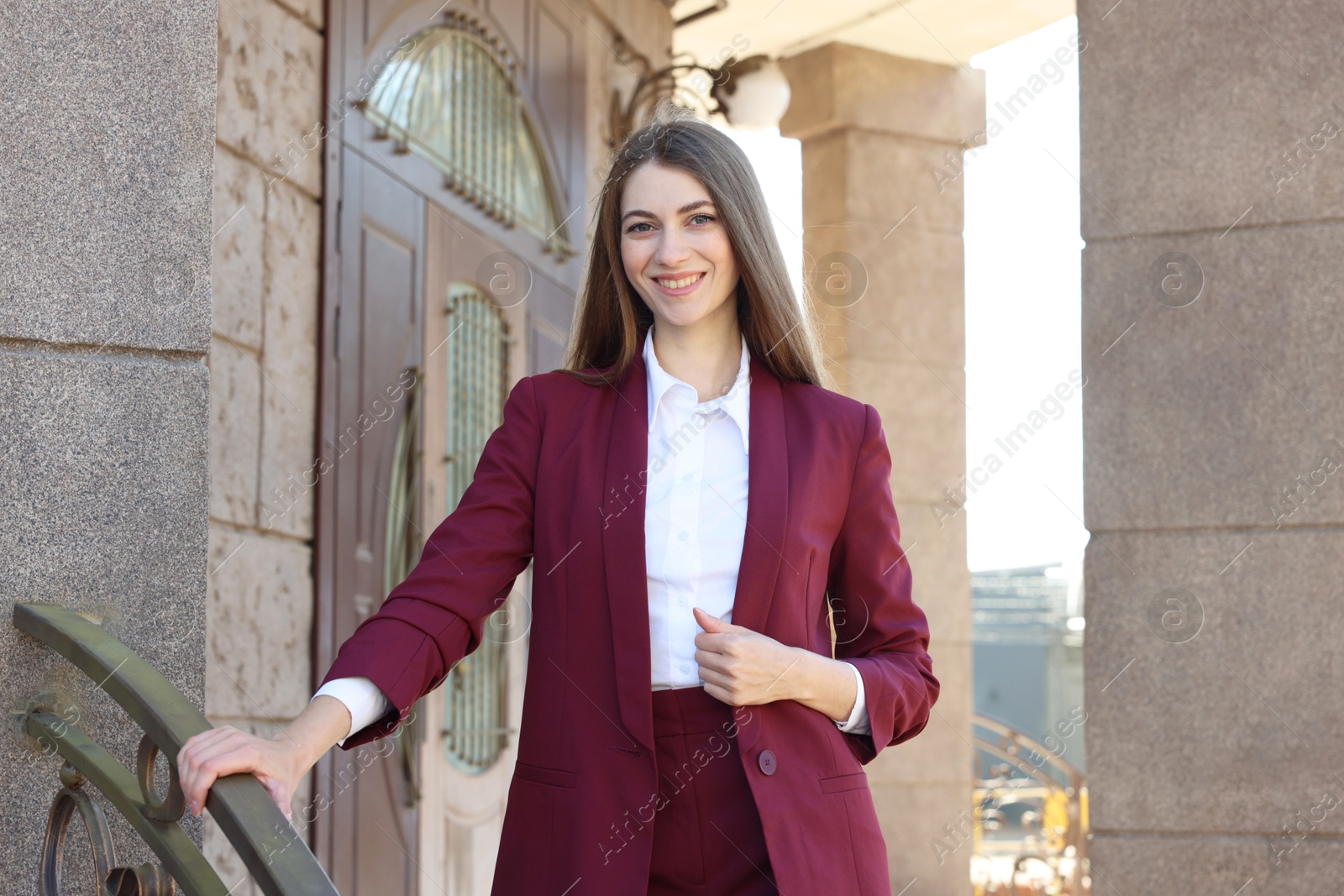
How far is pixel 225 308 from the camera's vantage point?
11.5ft

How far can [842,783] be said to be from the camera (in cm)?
185

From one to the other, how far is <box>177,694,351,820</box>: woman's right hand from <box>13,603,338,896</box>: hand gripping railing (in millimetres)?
15

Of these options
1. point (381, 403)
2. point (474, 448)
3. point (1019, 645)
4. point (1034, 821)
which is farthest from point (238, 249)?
point (1019, 645)

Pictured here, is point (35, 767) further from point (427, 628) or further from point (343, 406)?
point (343, 406)

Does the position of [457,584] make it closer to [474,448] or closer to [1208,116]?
[1208,116]

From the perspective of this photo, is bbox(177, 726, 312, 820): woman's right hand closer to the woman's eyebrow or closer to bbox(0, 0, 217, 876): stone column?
bbox(0, 0, 217, 876): stone column

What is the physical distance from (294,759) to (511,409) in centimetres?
58

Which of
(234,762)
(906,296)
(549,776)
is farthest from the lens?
(906,296)

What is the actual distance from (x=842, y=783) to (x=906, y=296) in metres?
6.57

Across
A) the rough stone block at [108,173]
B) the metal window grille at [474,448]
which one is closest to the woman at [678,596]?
the rough stone block at [108,173]

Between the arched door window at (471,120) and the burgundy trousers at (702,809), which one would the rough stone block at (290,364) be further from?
the burgundy trousers at (702,809)

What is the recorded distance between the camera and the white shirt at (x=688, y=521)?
1.83 m

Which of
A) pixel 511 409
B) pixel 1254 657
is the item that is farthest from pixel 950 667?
pixel 511 409

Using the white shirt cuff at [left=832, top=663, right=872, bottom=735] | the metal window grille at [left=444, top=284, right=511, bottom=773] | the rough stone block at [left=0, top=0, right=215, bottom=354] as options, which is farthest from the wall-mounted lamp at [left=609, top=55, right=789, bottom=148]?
the white shirt cuff at [left=832, top=663, right=872, bottom=735]
